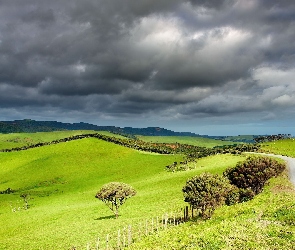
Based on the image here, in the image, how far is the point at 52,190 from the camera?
139 metres

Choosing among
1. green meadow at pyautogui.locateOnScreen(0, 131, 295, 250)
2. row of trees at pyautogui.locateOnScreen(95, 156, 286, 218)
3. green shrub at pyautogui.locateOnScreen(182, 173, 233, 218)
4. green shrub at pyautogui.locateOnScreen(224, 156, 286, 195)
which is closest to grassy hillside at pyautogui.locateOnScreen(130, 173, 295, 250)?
green meadow at pyautogui.locateOnScreen(0, 131, 295, 250)

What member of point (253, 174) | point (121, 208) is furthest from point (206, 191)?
point (121, 208)

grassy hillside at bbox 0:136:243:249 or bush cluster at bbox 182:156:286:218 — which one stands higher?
bush cluster at bbox 182:156:286:218

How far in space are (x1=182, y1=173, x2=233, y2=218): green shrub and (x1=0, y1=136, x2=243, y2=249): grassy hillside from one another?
58.3ft

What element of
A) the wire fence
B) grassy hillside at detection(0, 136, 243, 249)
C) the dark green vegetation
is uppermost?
the dark green vegetation

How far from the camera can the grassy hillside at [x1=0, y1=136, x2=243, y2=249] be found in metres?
60.7

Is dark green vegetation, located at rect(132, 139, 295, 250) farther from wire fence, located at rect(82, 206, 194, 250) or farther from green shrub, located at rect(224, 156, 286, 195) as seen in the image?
green shrub, located at rect(224, 156, 286, 195)

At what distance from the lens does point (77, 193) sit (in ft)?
420

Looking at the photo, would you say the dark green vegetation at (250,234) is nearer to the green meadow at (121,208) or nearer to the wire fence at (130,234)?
the green meadow at (121,208)

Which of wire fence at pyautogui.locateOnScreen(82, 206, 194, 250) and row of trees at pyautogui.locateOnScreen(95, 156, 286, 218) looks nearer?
wire fence at pyautogui.locateOnScreen(82, 206, 194, 250)

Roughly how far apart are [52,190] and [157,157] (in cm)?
6972

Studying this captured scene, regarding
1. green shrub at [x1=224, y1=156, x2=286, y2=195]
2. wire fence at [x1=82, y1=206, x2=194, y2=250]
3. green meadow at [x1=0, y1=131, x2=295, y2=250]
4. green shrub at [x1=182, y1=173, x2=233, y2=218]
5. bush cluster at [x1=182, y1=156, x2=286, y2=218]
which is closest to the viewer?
green meadow at [x1=0, y1=131, x2=295, y2=250]

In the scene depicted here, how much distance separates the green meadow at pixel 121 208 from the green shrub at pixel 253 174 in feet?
9.31

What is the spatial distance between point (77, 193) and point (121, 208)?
50.7m
